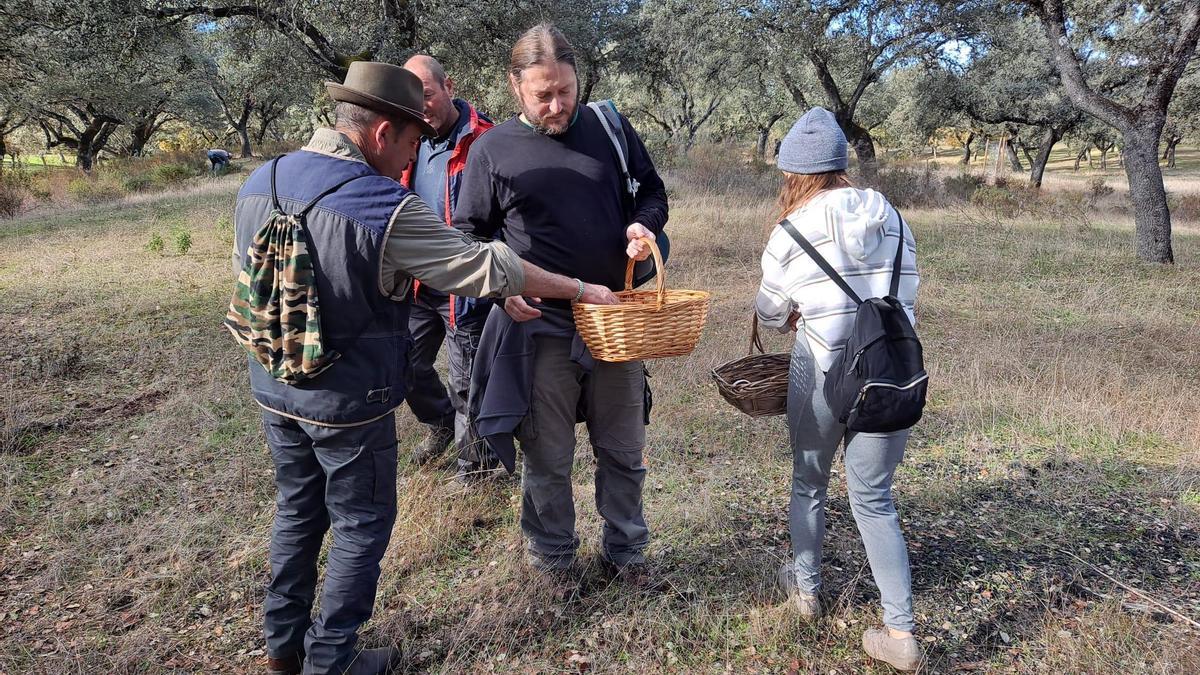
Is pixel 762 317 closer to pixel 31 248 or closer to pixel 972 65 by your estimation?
pixel 31 248

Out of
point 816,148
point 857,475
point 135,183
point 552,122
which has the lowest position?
point 857,475

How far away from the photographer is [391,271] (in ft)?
6.66

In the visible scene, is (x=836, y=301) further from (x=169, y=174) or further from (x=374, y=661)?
(x=169, y=174)

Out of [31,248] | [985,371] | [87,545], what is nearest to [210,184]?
[31,248]

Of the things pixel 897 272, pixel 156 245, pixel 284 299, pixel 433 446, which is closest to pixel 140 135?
pixel 156 245

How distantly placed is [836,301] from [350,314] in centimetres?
151

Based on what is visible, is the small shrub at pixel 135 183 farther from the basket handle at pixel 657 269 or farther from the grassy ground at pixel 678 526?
the basket handle at pixel 657 269

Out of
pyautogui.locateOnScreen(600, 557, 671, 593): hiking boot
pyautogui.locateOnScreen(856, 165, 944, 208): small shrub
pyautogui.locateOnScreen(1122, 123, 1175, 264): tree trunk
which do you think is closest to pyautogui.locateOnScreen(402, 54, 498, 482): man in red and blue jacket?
pyautogui.locateOnScreen(600, 557, 671, 593): hiking boot

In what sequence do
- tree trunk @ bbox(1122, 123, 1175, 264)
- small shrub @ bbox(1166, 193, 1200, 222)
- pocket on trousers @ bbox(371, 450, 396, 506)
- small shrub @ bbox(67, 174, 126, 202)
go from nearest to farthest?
pocket on trousers @ bbox(371, 450, 396, 506) → tree trunk @ bbox(1122, 123, 1175, 264) → small shrub @ bbox(1166, 193, 1200, 222) → small shrub @ bbox(67, 174, 126, 202)

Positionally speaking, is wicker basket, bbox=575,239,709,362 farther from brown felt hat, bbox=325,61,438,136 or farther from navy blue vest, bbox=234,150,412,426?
brown felt hat, bbox=325,61,438,136

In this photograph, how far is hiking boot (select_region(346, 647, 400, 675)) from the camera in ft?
7.68

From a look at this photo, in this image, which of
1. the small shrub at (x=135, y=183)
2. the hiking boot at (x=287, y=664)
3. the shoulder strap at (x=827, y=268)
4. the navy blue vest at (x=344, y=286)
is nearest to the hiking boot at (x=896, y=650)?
the shoulder strap at (x=827, y=268)

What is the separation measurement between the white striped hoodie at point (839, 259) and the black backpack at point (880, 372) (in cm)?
7

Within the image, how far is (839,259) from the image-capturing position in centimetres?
223
